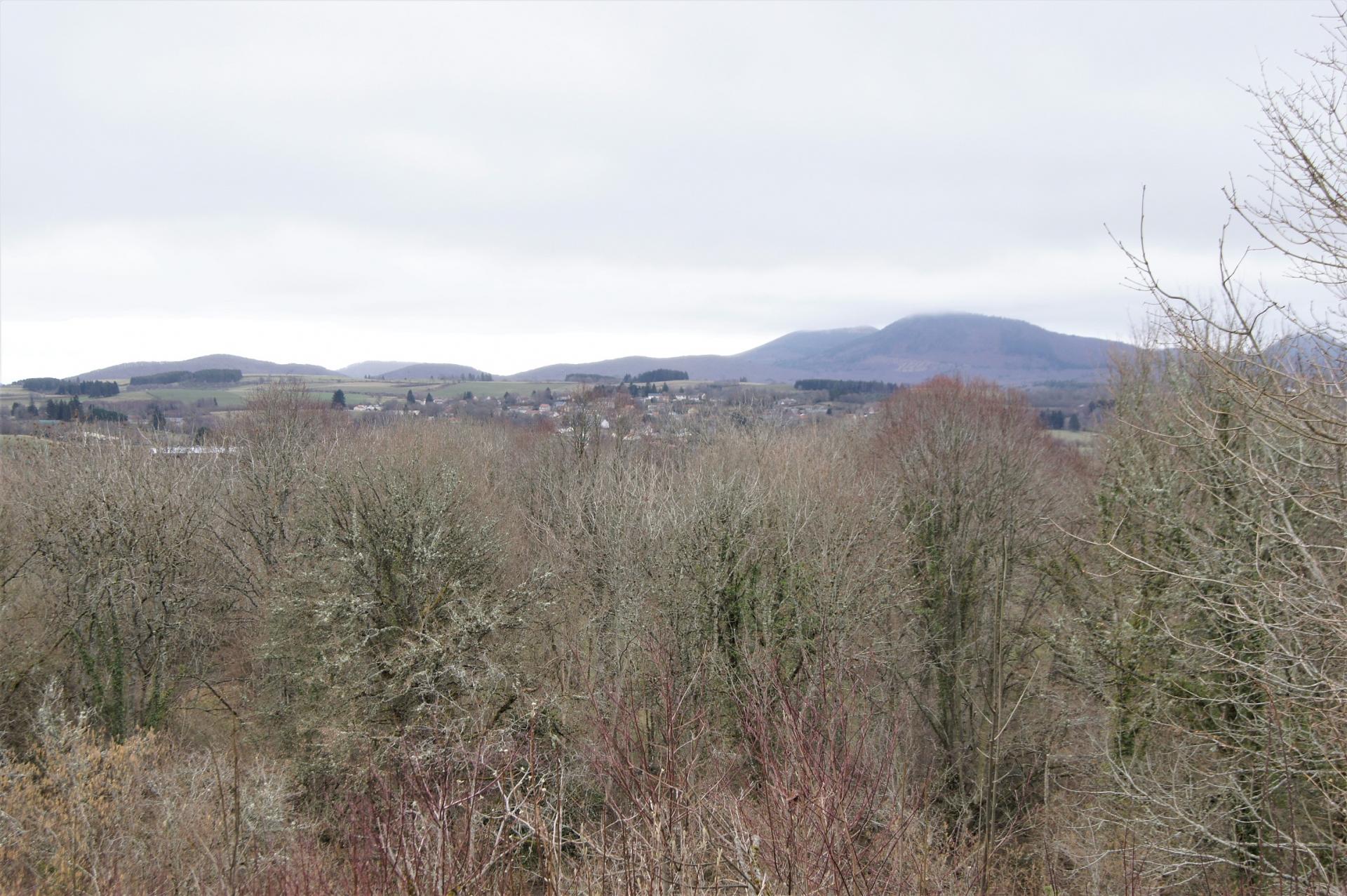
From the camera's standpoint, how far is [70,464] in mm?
19062

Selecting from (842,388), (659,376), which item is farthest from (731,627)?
(659,376)

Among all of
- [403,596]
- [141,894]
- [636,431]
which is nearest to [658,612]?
[403,596]

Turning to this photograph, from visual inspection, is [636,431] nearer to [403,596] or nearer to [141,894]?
[403,596]

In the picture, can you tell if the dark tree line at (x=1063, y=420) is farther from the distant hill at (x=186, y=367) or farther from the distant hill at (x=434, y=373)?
the distant hill at (x=434, y=373)

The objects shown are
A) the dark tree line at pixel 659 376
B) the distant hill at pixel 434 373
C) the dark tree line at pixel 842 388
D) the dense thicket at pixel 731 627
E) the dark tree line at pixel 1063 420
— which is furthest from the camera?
the distant hill at pixel 434 373

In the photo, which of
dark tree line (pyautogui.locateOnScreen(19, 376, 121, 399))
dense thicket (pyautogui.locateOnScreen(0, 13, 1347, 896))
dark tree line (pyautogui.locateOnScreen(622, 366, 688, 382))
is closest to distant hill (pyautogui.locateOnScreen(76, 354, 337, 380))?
dark tree line (pyautogui.locateOnScreen(19, 376, 121, 399))

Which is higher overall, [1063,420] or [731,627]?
[1063,420]

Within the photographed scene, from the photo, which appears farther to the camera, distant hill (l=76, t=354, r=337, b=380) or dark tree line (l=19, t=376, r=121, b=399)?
distant hill (l=76, t=354, r=337, b=380)

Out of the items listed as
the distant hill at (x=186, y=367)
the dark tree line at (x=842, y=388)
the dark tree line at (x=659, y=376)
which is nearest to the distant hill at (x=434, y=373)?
the distant hill at (x=186, y=367)

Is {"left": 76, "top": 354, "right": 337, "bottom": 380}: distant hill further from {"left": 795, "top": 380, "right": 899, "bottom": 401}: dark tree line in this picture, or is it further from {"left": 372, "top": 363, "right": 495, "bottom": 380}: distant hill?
{"left": 795, "top": 380, "right": 899, "bottom": 401}: dark tree line

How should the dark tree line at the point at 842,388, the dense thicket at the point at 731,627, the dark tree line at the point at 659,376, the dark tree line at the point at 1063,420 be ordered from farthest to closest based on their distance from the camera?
1. the dark tree line at the point at 659,376
2. the dark tree line at the point at 842,388
3. the dark tree line at the point at 1063,420
4. the dense thicket at the point at 731,627

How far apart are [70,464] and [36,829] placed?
38.3 feet

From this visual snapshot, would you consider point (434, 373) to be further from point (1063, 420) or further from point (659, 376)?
point (1063, 420)

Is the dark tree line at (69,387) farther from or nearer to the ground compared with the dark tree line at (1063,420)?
farther from the ground
